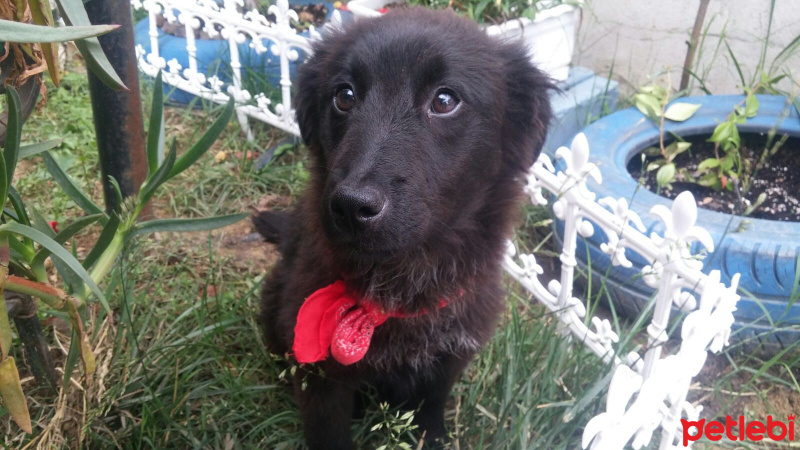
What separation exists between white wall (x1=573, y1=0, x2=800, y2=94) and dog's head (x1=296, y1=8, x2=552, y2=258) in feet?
7.72

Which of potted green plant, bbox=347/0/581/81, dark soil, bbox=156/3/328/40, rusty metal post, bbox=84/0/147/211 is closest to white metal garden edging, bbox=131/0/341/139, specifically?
dark soil, bbox=156/3/328/40

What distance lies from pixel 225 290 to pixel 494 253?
1303 mm

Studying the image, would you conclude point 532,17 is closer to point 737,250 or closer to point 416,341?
point 737,250

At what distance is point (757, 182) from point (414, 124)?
2.39 m

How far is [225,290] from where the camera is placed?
109 inches

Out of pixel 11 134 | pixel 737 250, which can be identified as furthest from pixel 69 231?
pixel 737 250

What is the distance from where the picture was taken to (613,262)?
2.30m

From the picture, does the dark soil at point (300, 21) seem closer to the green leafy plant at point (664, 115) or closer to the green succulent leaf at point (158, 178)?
the green leafy plant at point (664, 115)

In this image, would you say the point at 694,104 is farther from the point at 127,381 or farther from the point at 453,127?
the point at 127,381

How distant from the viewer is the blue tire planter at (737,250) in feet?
8.38

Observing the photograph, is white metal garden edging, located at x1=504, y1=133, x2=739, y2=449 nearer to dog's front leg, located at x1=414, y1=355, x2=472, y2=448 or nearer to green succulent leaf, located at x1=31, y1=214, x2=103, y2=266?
dog's front leg, located at x1=414, y1=355, x2=472, y2=448

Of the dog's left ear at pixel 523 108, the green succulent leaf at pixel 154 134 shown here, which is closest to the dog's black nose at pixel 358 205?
the dog's left ear at pixel 523 108

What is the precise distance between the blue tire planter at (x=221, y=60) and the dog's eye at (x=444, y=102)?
7.14 ft

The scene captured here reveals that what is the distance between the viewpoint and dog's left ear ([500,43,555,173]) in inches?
74.5
